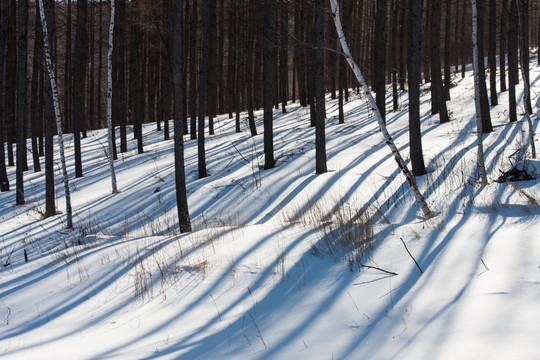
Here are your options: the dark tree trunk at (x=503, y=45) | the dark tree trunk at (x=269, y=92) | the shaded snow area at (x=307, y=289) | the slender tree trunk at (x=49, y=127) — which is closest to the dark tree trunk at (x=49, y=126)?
the slender tree trunk at (x=49, y=127)

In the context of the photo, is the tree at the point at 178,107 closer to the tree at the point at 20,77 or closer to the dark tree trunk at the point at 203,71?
the dark tree trunk at the point at 203,71

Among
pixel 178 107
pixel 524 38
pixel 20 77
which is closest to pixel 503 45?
pixel 524 38

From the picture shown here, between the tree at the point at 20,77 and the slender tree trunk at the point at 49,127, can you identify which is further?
the tree at the point at 20,77

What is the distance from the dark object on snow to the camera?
7.51 metres

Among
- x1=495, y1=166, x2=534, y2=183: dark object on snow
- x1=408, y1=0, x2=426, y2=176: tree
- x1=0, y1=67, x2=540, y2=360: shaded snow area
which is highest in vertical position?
x1=408, y1=0, x2=426, y2=176: tree

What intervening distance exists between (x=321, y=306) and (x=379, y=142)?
1131 cm

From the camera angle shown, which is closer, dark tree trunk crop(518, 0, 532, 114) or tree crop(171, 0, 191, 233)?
tree crop(171, 0, 191, 233)

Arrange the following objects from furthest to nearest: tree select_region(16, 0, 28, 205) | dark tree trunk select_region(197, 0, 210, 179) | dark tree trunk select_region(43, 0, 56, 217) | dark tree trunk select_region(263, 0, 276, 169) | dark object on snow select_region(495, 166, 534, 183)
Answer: tree select_region(16, 0, 28, 205), dark tree trunk select_region(197, 0, 210, 179), dark tree trunk select_region(263, 0, 276, 169), dark tree trunk select_region(43, 0, 56, 217), dark object on snow select_region(495, 166, 534, 183)

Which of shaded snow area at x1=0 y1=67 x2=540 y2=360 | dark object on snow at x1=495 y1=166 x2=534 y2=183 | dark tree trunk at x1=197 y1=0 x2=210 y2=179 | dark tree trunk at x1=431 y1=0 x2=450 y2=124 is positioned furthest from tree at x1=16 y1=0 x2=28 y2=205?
dark object on snow at x1=495 y1=166 x2=534 y2=183

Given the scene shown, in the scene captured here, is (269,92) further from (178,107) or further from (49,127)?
(49,127)

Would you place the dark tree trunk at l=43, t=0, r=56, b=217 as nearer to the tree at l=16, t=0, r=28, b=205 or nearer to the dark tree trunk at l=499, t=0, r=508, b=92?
the tree at l=16, t=0, r=28, b=205

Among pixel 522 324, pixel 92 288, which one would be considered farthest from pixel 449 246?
pixel 92 288

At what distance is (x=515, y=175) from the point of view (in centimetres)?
764

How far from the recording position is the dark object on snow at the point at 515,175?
7.51 meters
